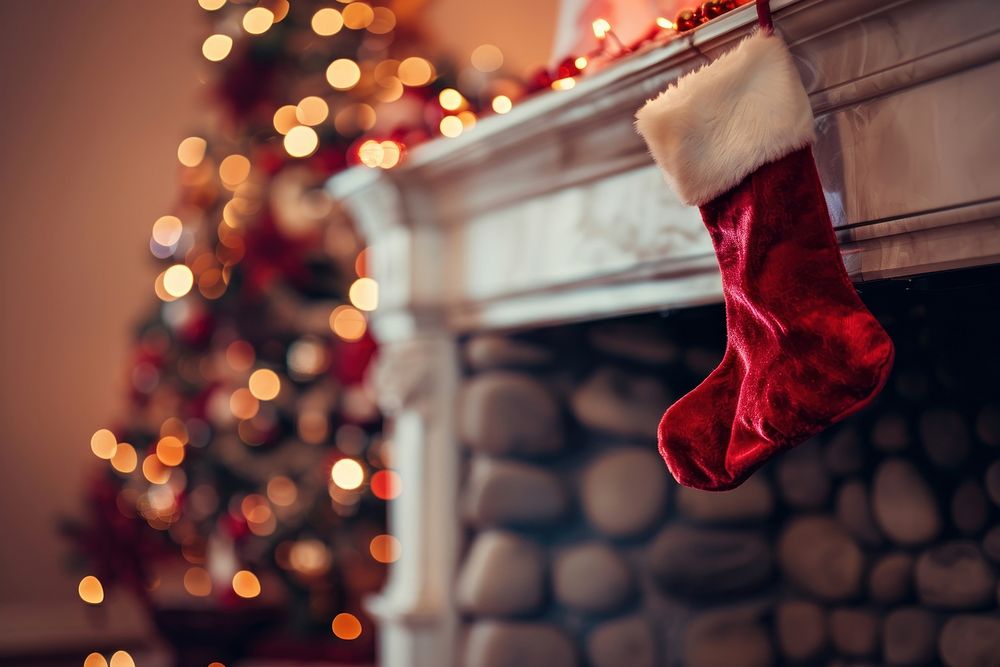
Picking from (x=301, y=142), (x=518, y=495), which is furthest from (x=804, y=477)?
(x=301, y=142)

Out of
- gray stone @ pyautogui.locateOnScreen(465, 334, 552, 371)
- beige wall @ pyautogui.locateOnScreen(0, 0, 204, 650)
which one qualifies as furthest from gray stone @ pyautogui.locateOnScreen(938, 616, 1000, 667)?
beige wall @ pyautogui.locateOnScreen(0, 0, 204, 650)

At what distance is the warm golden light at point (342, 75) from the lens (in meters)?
2.57

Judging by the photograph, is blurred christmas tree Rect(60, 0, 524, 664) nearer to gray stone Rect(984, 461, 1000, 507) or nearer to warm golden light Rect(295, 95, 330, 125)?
warm golden light Rect(295, 95, 330, 125)

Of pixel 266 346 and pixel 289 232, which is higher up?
pixel 289 232

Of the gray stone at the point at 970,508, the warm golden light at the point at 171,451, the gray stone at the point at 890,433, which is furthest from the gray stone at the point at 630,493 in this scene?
the warm golden light at the point at 171,451

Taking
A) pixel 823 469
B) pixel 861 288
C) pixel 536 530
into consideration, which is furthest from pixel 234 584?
pixel 861 288

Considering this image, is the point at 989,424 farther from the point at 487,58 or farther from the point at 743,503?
the point at 487,58

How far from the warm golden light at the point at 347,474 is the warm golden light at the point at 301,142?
0.80m

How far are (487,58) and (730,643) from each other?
178 cm

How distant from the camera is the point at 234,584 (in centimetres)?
258

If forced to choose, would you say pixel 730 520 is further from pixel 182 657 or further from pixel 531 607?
pixel 182 657

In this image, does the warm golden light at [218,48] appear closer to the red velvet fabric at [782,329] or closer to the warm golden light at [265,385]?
the warm golden light at [265,385]

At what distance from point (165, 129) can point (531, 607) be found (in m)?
2.51

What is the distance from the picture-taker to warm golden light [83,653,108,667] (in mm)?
2762
